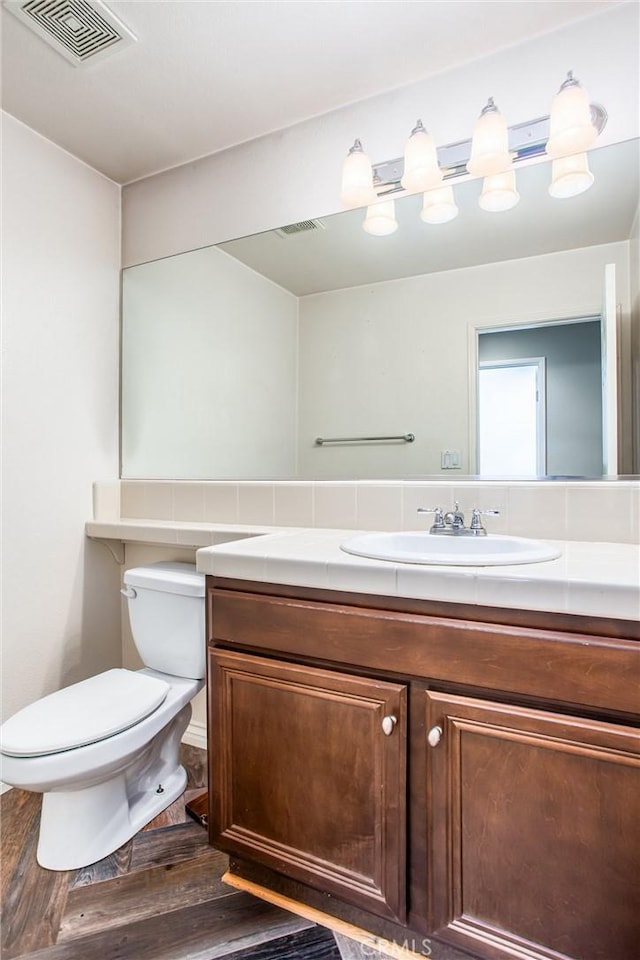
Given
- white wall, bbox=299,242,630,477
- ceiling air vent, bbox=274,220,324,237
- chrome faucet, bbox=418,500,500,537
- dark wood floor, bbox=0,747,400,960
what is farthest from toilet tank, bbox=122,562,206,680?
ceiling air vent, bbox=274,220,324,237

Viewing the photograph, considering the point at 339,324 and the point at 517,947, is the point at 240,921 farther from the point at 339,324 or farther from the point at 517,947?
the point at 339,324

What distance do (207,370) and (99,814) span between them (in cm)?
155

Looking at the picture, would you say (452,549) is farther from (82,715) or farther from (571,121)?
(571,121)

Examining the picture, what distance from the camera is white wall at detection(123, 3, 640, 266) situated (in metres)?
1.29

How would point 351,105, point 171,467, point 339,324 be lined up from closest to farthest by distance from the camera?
point 351,105, point 339,324, point 171,467

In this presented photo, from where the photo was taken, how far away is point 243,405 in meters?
1.90

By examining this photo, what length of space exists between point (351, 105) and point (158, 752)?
224cm

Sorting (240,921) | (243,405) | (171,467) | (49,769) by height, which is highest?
(243,405)

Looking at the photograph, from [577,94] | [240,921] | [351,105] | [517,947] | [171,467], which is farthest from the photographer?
[171,467]

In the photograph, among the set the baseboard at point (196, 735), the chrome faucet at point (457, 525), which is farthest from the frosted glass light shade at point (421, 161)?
the baseboard at point (196, 735)

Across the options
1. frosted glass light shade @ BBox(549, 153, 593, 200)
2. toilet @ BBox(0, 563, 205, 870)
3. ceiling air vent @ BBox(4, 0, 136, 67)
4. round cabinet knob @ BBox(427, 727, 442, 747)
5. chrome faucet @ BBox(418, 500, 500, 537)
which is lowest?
toilet @ BBox(0, 563, 205, 870)

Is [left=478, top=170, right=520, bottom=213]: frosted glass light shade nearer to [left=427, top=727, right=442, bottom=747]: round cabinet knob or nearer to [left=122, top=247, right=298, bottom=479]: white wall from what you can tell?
[left=122, top=247, right=298, bottom=479]: white wall

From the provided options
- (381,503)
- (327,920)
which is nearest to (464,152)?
(381,503)

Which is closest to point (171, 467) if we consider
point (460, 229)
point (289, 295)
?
point (289, 295)
